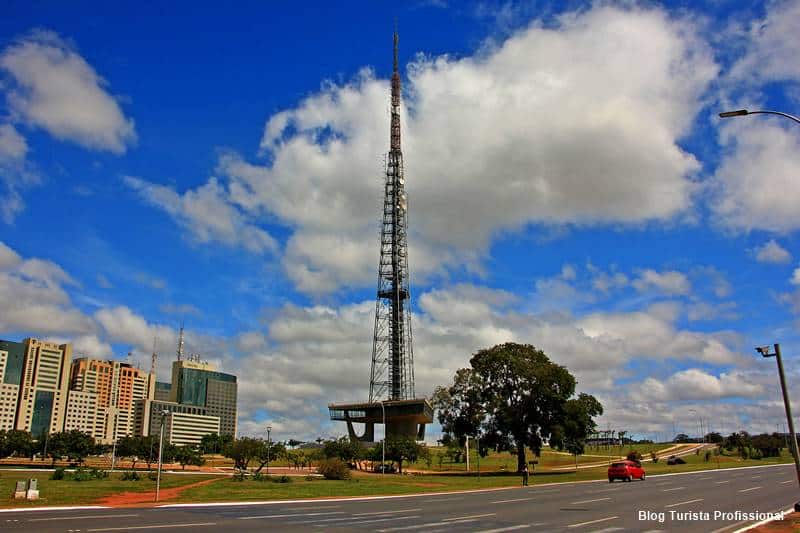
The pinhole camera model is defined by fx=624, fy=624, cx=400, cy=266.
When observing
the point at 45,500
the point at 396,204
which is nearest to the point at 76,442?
the point at 396,204

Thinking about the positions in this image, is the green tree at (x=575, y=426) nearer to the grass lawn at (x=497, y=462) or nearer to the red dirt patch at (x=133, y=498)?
the grass lawn at (x=497, y=462)

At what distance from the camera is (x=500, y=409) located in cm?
7681

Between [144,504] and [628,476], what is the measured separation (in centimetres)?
4000

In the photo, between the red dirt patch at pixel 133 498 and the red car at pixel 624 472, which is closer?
the red dirt patch at pixel 133 498

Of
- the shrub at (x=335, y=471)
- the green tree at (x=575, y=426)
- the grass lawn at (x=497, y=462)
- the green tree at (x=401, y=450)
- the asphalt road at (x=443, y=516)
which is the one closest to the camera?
the asphalt road at (x=443, y=516)

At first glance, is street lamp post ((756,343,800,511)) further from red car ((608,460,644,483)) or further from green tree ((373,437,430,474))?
green tree ((373,437,430,474))

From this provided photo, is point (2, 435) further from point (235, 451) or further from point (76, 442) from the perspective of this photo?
point (235, 451)

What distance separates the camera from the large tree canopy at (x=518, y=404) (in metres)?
75.6

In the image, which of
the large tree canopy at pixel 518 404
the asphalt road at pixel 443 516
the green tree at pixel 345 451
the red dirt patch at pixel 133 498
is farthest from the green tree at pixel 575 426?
the red dirt patch at pixel 133 498

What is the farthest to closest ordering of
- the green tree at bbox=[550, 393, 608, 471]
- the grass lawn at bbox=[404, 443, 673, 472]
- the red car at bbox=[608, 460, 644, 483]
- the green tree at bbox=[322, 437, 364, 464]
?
the grass lawn at bbox=[404, 443, 673, 472]
the green tree at bbox=[322, 437, 364, 464]
the green tree at bbox=[550, 393, 608, 471]
the red car at bbox=[608, 460, 644, 483]

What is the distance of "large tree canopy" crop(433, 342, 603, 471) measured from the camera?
248ft

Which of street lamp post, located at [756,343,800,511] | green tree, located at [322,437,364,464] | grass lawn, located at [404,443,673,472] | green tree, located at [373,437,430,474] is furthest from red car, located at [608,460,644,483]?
green tree, located at [322,437,364,464]

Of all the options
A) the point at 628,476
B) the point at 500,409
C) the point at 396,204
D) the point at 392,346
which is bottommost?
the point at 628,476

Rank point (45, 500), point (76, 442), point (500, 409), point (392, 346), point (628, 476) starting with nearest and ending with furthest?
point (45, 500) → point (628, 476) → point (500, 409) → point (76, 442) → point (392, 346)
